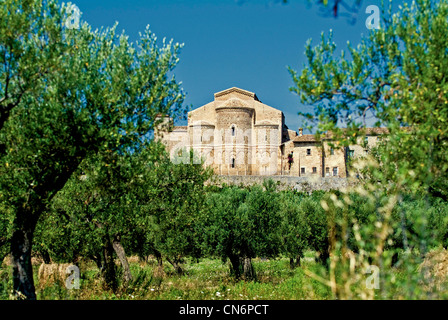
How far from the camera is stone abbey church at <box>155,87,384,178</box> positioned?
74250mm

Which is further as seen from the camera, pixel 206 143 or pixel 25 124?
pixel 206 143

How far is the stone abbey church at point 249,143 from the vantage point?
7425 centimetres

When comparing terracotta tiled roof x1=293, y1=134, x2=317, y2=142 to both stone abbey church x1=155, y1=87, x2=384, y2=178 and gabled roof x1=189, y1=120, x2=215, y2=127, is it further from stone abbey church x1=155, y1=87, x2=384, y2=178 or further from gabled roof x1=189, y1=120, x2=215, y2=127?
gabled roof x1=189, y1=120, x2=215, y2=127

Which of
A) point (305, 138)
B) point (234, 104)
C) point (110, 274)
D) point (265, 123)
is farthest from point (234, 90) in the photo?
point (110, 274)

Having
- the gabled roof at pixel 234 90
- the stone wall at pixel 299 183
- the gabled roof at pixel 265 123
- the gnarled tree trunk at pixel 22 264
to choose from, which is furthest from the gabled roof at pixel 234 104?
the gnarled tree trunk at pixel 22 264

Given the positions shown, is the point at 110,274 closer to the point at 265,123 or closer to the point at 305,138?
the point at 305,138

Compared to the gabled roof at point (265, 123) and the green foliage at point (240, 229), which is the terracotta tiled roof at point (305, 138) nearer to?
the gabled roof at point (265, 123)

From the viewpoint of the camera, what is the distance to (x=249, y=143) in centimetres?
7631

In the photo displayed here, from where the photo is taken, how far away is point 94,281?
13914mm

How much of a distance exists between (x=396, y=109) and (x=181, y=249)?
21.2 m

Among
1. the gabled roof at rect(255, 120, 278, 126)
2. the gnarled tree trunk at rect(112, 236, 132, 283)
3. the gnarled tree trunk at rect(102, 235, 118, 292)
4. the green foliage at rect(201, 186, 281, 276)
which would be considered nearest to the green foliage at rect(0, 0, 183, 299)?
the gnarled tree trunk at rect(102, 235, 118, 292)
